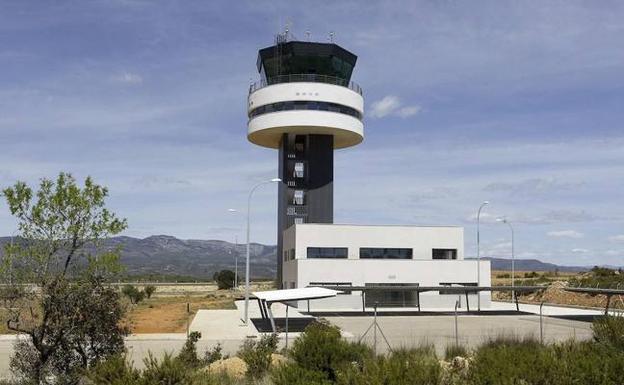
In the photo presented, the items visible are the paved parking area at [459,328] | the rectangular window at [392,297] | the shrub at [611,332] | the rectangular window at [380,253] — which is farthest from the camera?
the rectangular window at [380,253]

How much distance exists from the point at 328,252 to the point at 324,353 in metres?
44.1

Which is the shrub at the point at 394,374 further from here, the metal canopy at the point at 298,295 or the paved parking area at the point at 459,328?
the metal canopy at the point at 298,295

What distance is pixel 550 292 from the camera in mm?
72938

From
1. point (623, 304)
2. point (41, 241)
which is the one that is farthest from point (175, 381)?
point (623, 304)

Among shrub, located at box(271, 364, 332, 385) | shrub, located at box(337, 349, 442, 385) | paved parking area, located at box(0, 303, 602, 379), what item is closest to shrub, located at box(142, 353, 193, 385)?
shrub, located at box(271, 364, 332, 385)

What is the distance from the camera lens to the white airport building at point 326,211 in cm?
5850

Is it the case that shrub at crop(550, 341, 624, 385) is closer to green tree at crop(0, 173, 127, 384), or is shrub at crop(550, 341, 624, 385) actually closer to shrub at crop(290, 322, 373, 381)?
shrub at crop(290, 322, 373, 381)

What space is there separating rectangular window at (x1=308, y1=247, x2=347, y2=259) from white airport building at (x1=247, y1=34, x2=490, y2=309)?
0.09 m

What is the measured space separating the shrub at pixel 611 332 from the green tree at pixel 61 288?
12.3m

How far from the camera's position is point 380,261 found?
58781 millimetres

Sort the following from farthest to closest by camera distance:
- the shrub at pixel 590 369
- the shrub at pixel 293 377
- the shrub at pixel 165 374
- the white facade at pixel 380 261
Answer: the white facade at pixel 380 261 < the shrub at pixel 293 377 < the shrub at pixel 590 369 < the shrub at pixel 165 374

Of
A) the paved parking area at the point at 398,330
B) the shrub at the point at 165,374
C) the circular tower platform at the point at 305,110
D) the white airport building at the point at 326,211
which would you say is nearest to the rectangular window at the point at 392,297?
the white airport building at the point at 326,211

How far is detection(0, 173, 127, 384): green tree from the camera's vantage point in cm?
1466

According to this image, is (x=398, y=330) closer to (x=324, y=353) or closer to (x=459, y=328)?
(x=459, y=328)
